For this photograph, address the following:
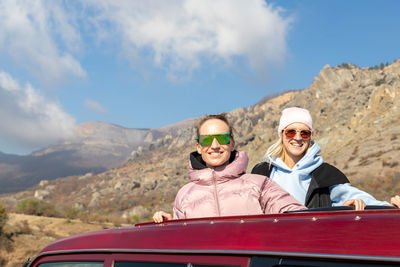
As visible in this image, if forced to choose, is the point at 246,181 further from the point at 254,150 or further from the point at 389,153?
the point at 254,150

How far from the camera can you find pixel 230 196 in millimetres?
2781

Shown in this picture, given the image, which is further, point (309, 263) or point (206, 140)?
point (206, 140)

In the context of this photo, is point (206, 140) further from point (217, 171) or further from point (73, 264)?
point (73, 264)

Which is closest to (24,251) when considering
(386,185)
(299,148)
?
(299,148)

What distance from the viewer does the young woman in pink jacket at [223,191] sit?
9.06 ft

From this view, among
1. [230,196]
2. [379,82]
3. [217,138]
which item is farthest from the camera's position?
[379,82]

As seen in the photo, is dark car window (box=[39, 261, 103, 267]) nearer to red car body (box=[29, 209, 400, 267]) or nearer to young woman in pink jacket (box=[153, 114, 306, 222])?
red car body (box=[29, 209, 400, 267])

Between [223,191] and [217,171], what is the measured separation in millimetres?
207

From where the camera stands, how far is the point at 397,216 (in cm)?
161

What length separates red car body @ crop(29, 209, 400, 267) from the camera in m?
1.44

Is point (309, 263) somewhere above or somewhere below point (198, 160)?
below

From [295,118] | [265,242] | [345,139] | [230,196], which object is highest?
[345,139]

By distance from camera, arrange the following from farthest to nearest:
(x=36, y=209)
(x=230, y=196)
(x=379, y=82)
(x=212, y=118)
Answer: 1. (x=379, y=82)
2. (x=36, y=209)
3. (x=212, y=118)
4. (x=230, y=196)

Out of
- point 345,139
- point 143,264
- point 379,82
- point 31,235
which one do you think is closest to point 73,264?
point 143,264
